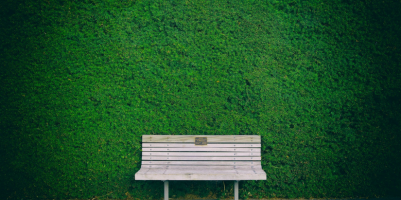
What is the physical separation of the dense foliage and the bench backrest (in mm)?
183

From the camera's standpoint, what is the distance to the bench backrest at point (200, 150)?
3605mm

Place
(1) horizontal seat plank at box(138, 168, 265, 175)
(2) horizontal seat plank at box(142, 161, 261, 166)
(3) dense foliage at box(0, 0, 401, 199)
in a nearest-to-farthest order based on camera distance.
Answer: (1) horizontal seat plank at box(138, 168, 265, 175) < (2) horizontal seat plank at box(142, 161, 261, 166) < (3) dense foliage at box(0, 0, 401, 199)

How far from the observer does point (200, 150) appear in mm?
3613

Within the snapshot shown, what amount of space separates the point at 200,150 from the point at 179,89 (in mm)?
991

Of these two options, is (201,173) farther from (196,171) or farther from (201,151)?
(201,151)

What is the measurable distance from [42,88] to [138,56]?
1583mm

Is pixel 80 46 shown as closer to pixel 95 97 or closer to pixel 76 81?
pixel 76 81

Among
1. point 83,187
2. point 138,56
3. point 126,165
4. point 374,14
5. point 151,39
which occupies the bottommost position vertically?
point 83,187

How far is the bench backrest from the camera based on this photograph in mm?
3605

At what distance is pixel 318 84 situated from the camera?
384 cm

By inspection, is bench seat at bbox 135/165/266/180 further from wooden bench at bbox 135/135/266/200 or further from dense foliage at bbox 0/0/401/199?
dense foliage at bbox 0/0/401/199

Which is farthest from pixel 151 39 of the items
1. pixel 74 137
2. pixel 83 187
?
pixel 83 187

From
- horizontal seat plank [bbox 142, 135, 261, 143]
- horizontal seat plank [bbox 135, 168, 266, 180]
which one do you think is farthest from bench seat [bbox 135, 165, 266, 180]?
horizontal seat plank [bbox 142, 135, 261, 143]

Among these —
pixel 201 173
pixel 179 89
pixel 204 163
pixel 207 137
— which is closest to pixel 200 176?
pixel 201 173
